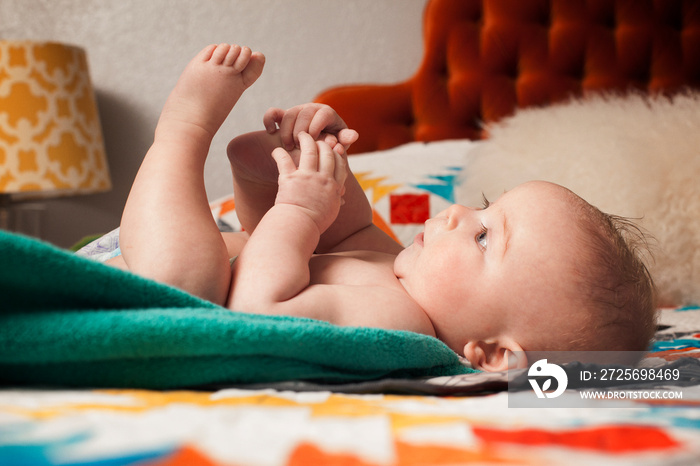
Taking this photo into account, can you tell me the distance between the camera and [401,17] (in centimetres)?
218

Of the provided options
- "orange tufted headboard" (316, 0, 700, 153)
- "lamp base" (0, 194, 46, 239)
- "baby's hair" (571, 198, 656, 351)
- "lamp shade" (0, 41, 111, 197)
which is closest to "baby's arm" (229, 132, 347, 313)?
"baby's hair" (571, 198, 656, 351)

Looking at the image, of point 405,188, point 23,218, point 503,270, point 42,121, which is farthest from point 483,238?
point 23,218

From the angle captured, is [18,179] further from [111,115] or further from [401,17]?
[401,17]

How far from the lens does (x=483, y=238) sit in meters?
0.82

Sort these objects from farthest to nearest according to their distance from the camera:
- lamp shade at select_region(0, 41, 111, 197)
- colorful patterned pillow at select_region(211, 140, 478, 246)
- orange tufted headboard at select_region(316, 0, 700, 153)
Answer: orange tufted headboard at select_region(316, 0, 700, 153)
lamp shade at select_region(0, 41, 111, 197)
colorful patterned pillow at select_region(211, 140, 478, 246)

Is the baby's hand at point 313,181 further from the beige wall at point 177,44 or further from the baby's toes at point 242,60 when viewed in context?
the beige wall at point 177,44

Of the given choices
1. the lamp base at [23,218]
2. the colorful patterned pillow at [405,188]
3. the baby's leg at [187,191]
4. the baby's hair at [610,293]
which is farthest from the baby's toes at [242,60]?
the lamp base at [23,218]

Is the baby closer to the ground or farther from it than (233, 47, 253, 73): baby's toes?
closer to the ground

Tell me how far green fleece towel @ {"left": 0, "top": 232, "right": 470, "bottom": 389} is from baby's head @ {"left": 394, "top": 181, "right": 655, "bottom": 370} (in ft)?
0.78

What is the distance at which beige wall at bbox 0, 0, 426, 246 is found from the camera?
2.11m

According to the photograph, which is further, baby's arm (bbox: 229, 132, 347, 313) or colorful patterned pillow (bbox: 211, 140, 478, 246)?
colorful patterned pillow (bbox: 211, 140, 478, 246)

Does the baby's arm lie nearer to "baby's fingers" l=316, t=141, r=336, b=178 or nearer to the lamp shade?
"baby's fingers" l=316, t=141, r=336, b=178

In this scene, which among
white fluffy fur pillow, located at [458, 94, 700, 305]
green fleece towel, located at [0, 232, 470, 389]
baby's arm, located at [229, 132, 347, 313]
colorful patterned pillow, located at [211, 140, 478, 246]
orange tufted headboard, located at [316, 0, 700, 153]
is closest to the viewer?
green fleece towel, located at [0, 232, 470, 389]

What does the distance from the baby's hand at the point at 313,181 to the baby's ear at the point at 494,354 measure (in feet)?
0.91
